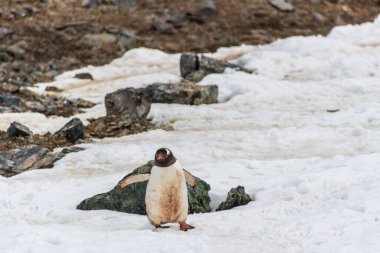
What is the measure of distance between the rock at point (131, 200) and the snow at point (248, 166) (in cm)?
29

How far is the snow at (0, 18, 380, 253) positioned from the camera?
9078mm

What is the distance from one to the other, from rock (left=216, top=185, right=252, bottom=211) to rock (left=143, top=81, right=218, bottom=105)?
452 inches

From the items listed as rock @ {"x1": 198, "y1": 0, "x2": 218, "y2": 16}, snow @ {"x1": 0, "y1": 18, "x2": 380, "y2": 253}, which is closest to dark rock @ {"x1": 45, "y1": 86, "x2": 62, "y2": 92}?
snow @ {"x1": 0, "y1": 18, "x2": 380, "y2": 253}

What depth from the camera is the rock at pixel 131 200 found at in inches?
441

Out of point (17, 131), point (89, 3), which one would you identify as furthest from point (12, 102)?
point (89, 3)

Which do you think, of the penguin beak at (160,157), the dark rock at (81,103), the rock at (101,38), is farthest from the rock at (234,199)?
the rock at (101,38)

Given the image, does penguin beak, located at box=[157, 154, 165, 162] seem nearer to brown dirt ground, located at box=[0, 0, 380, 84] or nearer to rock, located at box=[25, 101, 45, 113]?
rock, located at box=[25, 101, 45, 113]

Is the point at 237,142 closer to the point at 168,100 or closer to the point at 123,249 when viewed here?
the point at 168,100

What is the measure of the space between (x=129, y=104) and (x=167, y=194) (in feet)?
39.1

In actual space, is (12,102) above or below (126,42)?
below

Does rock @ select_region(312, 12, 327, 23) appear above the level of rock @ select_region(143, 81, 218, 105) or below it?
above

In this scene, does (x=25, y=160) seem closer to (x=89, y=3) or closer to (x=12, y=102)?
(x=12, y=102)

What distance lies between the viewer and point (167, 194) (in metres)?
9.43

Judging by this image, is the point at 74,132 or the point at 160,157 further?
the point at 74,132
